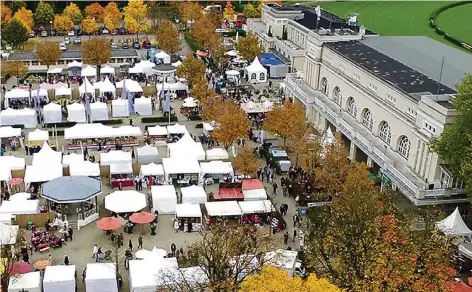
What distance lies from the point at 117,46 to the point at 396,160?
46014 mm

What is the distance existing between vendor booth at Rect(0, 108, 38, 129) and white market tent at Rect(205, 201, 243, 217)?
64.5ft

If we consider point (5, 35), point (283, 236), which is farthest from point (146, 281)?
point (5, 35)

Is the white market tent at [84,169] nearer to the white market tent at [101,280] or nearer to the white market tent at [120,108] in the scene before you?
the white market tent at [101,280]

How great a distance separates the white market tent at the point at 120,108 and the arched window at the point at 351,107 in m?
18.4

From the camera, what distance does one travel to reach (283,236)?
31.1 metres

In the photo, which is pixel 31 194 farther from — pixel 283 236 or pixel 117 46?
pixel 117 46

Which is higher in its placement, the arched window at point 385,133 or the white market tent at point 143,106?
the arched window at point 385,133

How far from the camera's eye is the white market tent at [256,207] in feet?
106

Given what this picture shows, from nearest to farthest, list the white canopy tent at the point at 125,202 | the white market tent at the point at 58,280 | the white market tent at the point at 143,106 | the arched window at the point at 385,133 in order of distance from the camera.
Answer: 1. the white market tent at the point at 58,280
2. the white canopy tent at the point at 125,202
3. the arched window at the point at 385,133
4. the white market tent at the point at 143,106

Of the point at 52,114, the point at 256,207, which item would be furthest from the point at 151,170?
the point at 52,114

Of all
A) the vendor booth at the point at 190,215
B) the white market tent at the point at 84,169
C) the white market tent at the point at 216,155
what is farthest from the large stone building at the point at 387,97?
the white market tent at the point at 84,169

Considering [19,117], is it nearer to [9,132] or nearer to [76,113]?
[9,132]

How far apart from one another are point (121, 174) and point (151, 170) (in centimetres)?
201

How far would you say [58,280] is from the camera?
81.7ft
